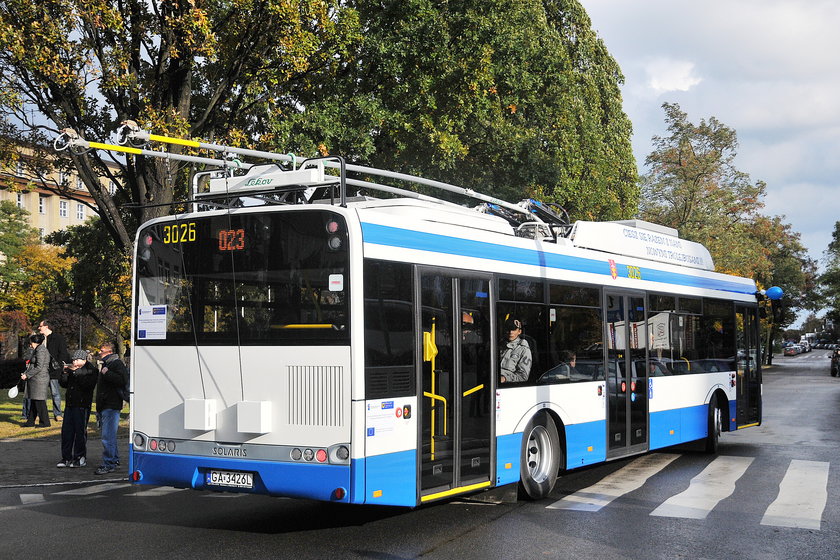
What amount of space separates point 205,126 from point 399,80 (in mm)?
4860

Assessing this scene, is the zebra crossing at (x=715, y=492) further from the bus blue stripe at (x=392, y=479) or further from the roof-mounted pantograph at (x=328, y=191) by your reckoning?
the roof-mounted pantograph at (x=328, y=191)

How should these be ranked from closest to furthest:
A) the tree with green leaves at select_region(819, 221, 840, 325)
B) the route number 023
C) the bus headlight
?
the bus headlight → the route number 023 → the tree with green leaves at select_region(819, 221, 840, 325)

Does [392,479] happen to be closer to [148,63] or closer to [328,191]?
[328,191]

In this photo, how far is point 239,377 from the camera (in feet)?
27.2

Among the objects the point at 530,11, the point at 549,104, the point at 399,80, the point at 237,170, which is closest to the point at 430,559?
the point at 237,170

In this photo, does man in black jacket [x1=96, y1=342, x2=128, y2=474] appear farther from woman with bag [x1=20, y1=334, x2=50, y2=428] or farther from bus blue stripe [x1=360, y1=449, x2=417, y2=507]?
bus blue stripe [x1=360, y1=449, x2=417, y2=507]

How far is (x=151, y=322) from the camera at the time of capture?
8953 mm

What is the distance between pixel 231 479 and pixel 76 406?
19.6 feet

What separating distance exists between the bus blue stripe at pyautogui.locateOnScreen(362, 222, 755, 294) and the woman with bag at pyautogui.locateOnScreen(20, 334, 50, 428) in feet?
37.2

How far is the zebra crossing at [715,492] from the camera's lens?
962 cm

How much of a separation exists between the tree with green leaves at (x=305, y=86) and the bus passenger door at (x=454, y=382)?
15.4ft

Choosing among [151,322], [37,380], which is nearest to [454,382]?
[151,322]

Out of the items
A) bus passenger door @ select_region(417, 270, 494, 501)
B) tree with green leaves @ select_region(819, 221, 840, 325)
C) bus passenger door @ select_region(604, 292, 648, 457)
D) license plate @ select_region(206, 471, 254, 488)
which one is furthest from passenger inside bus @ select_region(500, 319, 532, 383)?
tree with green leaves @ select_region(819, 221, 840, 325)

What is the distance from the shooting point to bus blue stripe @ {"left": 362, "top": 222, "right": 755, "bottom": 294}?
838cm
